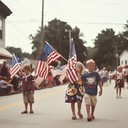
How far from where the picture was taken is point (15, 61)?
66.0ft

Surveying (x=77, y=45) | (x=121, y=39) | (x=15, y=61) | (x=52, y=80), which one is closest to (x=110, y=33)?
(x=121, y=39)

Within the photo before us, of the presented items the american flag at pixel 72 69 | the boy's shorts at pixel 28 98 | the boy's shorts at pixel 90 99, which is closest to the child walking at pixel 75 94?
the american flag at pixel 72 69

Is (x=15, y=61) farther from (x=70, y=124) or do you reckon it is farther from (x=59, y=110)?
(x=70, y=124)

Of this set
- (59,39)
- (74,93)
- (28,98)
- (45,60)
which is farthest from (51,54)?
(59,39)

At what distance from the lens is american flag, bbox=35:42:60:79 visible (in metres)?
15.0

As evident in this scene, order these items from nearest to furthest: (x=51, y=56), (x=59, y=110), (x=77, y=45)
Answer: (x=51, y=56) → (x=59, y=110) → (x=77, y=45)

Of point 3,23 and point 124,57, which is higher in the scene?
point 124,57

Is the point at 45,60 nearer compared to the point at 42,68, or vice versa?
the point at 42,68

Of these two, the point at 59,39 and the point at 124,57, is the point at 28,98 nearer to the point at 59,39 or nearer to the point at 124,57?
the point at 59,39

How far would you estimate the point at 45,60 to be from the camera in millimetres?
15242

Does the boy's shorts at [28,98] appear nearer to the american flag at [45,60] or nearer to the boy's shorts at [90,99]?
the american flag at [45,60]

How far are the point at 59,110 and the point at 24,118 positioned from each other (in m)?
2.88

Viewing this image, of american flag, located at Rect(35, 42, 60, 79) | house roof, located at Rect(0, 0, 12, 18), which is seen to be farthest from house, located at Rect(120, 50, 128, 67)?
american flag, located at Rect(35, 42, 60, 79)

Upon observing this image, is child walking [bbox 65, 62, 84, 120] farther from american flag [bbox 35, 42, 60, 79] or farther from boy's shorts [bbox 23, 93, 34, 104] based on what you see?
boy's shorts [bbox 23, 93, 34, 104]
